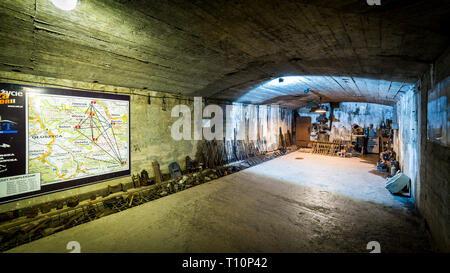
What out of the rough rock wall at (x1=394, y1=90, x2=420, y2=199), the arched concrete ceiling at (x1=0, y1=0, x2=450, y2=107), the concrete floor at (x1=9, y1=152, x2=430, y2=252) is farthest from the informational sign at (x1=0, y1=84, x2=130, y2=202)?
the rough rock wall at (x1=394, y1=90, x2=420, y2=199)

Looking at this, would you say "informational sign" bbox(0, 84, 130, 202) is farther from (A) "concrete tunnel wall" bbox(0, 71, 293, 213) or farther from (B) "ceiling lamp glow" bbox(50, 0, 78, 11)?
(B) "ceiling lamp glow" bbox(50, 0, 78, 11)

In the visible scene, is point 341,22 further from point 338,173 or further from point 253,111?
point 253,111

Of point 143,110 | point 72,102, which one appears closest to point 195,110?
point 143,110

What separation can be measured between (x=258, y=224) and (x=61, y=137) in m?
5.17

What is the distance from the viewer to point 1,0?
2111 mm

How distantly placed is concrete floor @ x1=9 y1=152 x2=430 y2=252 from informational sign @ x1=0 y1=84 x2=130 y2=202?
150cm

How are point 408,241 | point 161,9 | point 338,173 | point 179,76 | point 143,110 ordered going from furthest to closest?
1. point 338,173
2. point 143,110
3. point 179,76
4. point 408,241
5. point 161,9

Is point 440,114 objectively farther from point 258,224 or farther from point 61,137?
point 61,137

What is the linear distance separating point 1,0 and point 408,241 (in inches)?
280

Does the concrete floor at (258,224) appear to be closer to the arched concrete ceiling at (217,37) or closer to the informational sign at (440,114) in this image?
the informational sign at (440,114)

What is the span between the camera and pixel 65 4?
229cm

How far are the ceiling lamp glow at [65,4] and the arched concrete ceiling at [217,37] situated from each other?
7cm

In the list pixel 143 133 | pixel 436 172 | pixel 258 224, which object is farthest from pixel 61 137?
pixel 436 172

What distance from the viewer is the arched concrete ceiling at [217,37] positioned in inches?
90.0
